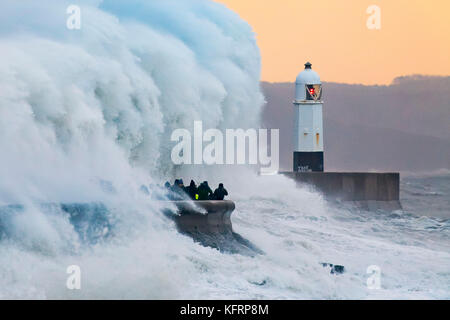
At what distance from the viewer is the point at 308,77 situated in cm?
3209

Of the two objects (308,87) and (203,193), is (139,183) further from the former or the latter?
(308,87)

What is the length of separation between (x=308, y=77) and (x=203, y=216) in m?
13.6

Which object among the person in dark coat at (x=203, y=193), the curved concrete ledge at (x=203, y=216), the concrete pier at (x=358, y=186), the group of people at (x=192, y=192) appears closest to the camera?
the curved concrete ledge at (x=203, y=216)

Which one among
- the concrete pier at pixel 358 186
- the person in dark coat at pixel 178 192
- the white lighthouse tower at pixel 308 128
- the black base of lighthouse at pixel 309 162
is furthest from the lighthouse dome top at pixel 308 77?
the person in dark coat at pixel 178 192

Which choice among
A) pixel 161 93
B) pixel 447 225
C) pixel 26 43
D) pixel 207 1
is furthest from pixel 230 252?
pixel 207 1

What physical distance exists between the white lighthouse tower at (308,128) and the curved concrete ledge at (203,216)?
12.0 metres

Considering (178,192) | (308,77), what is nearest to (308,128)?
(308,77)

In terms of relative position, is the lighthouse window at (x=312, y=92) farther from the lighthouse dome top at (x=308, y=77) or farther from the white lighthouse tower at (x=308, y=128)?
the lighthouse dome top at (x=308, y=77)

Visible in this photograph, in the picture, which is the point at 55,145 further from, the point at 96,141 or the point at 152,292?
the point at 152,292

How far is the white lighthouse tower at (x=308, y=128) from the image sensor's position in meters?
31.7

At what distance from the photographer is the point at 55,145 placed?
18797 mm

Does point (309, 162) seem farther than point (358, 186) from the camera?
Yes

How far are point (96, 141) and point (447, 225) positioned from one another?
1166cm

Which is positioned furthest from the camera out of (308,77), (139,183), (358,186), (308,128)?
(308,77)
